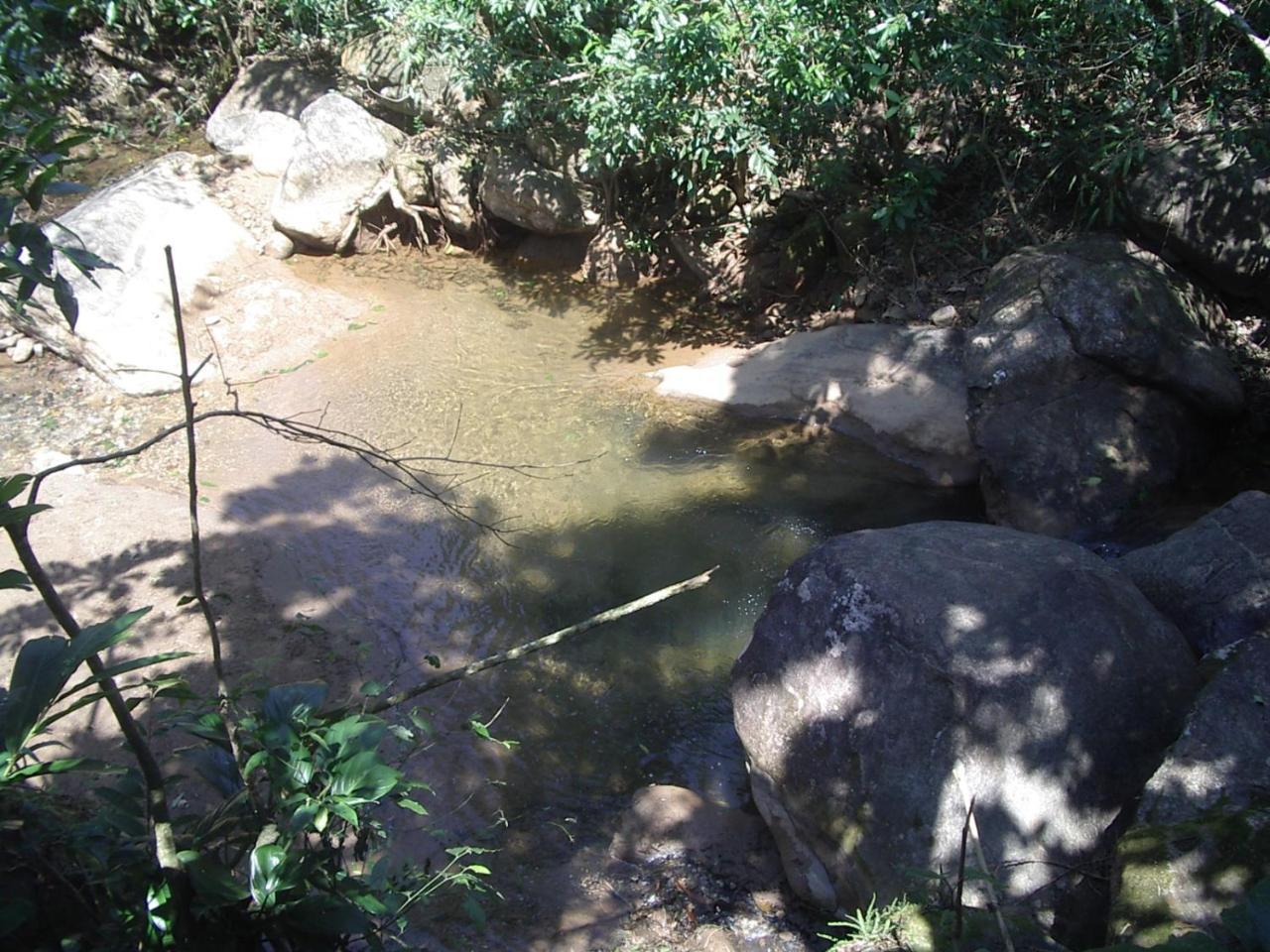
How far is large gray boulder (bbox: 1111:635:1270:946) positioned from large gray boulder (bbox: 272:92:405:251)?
8.39 m

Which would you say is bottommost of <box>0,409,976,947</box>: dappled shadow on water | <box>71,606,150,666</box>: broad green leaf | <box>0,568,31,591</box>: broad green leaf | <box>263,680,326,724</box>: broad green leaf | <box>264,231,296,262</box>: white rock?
<box>0,409,976,947</box>: dappled shadow on water

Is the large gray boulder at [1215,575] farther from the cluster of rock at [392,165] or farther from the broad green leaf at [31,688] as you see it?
the cluster of rock at [392,165]

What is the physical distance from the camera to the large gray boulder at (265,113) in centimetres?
988

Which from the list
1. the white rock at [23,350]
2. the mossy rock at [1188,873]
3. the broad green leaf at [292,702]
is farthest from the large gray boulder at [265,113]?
the mossy rock at [1188,873]

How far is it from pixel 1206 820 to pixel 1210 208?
4824mm

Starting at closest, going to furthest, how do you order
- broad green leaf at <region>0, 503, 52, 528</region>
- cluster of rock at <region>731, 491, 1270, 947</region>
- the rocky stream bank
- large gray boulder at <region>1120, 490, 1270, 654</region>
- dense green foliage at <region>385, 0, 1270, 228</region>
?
broad green leaf at <region>0, 503, 52, 528</region>
cluster of rock at <region>731, 491, 1270, 947</region>
the rocky stream bank
large gray boulder at <region>1120, 490, 1270, 654</region>
dense green foliage at <region>385, 0, 1270, 228</region>

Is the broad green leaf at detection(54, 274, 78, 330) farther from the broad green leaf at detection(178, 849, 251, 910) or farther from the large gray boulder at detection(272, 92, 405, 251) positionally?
the large gray boulder at detection(272, 92, 405, 251)

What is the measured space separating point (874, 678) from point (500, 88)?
6439 millimetres

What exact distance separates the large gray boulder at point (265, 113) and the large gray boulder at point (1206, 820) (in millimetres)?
9269

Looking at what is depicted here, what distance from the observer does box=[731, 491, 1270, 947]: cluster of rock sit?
3037 millimetres

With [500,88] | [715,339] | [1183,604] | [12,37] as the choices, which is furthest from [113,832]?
[500,88]

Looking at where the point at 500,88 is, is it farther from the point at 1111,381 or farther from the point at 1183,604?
the point at 1183,604

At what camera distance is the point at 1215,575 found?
379 cm

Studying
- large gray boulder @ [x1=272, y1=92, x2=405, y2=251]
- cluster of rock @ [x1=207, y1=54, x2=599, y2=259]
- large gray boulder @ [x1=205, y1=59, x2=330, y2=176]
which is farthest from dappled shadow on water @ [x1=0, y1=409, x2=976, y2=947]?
large gray boulder @ [x1=205, y1=59, x2=330, y2=176]
